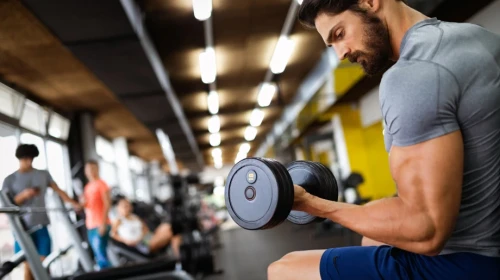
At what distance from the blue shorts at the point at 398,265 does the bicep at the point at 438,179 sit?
0.10 m

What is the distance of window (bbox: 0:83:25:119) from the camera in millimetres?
1330

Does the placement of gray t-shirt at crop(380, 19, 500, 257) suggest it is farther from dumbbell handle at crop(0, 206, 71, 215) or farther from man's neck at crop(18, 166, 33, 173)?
dumbbell handle at crop(0, 206, 71, 215)

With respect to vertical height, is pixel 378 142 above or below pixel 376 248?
above

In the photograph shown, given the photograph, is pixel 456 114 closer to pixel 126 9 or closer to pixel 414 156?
pixel 414 156

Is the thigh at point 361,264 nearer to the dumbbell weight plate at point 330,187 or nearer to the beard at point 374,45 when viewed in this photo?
the dumbbell weight plate at point 330,187

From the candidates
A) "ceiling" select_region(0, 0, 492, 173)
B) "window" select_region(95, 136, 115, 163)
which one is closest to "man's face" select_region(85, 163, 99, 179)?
"ceiling" select_region(0, 0, 492, 173)

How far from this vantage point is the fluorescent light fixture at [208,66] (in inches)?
234

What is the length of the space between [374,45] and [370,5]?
7 centimetres

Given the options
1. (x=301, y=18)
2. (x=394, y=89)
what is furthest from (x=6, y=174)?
(x=394, y=89)

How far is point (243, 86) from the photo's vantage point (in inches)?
312

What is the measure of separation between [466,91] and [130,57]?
4.42 metres

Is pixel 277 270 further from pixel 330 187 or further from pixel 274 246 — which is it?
pixel 274 246

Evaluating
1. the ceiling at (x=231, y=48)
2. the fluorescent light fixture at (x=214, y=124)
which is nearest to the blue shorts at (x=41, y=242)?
the ceiling at (x=231, y=48)

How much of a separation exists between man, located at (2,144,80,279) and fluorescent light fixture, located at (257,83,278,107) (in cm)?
616
